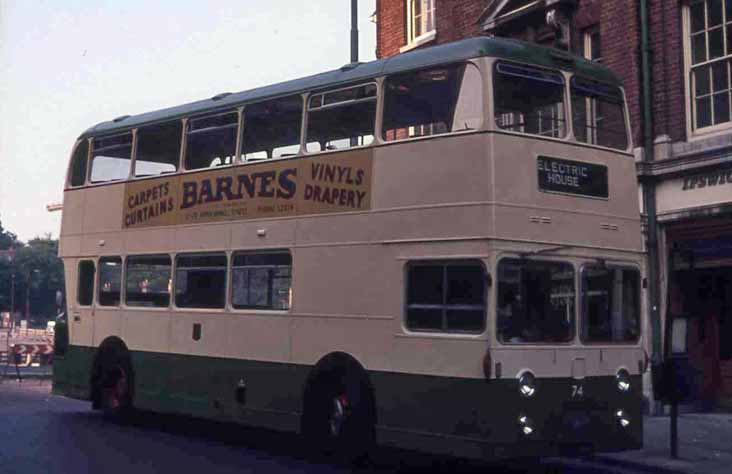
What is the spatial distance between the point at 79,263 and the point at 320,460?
6155mm

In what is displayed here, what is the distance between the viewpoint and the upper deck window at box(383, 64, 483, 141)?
406 inches

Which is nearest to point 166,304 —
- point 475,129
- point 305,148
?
point 305,148

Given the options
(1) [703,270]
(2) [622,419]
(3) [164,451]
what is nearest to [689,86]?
(1) [703,270]

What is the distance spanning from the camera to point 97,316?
1553cm

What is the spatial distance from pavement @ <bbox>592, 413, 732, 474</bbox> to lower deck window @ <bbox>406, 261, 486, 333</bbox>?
324 centimetres

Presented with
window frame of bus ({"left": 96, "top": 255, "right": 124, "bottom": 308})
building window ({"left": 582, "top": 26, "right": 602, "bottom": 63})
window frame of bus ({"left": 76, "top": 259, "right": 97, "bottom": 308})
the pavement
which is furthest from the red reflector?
building window ({"left": 582, "top": 26, "right": 602, "bottom": 63})

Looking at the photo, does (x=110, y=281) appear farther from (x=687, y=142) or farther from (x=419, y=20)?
(x=419, y=20)

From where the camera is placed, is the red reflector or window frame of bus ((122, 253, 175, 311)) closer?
the red reflector

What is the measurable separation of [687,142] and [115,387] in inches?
397

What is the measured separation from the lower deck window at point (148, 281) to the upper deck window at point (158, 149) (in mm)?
1277

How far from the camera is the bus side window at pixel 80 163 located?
16.0 meters

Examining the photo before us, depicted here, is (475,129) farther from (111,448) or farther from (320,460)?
(111,448)

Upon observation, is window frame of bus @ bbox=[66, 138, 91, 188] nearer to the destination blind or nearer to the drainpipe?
the destination blind

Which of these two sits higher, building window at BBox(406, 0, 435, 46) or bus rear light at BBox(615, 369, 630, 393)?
building window at BBox(406, 0, 435, 46)
